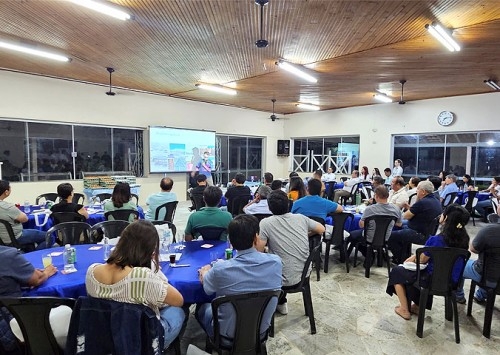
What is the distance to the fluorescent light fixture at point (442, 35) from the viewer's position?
4.22 meters

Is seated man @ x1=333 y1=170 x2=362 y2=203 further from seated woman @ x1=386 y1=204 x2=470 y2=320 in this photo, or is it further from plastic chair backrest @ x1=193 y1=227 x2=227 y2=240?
plastic chair backrest @ x1=193 y1=227 x2=227 y2=240

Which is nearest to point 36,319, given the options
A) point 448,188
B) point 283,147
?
point 448,188

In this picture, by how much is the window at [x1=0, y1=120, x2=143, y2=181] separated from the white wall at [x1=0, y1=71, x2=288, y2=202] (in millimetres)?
295

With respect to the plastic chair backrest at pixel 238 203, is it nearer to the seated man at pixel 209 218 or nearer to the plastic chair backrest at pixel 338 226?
the plastic chair backrest at pixel 338 226

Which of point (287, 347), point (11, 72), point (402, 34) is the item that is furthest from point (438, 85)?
point (11, 72)

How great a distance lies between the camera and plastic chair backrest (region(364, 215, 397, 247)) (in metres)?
4.02

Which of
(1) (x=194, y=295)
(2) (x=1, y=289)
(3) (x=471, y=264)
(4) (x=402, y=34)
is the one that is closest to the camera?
(2) (x=1, y=289)

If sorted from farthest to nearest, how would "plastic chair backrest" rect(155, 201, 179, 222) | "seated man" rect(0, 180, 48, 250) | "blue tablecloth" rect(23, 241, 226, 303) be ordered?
"plastic chair backrest" rect(155, 201, 179, 222)
"seated man" rect(0, 180, 48, 250)
"blue tablecloth" rect(23, 241, 226, 303)

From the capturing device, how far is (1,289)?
5.96 feet

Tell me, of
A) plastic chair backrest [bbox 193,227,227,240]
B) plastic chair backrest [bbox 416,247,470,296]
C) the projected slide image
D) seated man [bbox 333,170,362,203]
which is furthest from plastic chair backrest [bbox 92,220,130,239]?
the projected slide image

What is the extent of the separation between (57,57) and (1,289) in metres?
5.21

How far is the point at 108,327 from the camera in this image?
159 cm

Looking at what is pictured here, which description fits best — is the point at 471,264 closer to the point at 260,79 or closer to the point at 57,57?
the point at 260,79

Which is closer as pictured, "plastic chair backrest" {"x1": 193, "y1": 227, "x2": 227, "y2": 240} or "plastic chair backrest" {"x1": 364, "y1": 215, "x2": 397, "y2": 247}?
"plastic chair backrest" {"x1": 193, "y1": 227, "x2": 227, "y2": 240}
